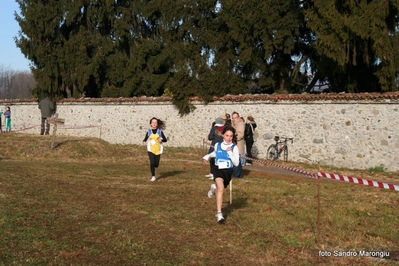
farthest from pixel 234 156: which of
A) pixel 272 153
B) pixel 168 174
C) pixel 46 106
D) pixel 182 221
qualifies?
pixel 46 106

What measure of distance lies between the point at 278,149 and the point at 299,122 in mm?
1450

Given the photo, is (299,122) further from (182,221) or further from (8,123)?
(8,123)

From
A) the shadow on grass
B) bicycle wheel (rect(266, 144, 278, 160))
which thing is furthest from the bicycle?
the shadow on grass

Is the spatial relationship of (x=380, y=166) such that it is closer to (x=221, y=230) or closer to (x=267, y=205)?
(x=267, y=205)

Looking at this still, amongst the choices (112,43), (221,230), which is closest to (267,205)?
(221,230)

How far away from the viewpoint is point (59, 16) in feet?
95.8

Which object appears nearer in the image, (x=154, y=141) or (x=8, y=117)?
(x=154, y=141)

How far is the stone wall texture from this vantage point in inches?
630

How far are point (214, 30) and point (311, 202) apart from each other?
15274 mm

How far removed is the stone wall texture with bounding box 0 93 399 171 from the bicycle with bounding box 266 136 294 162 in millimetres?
224

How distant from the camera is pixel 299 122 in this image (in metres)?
18.4

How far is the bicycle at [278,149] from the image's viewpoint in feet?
61.9

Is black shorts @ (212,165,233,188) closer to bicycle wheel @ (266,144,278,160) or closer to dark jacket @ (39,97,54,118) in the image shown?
bicycle wheel @ (266,144,278,160)

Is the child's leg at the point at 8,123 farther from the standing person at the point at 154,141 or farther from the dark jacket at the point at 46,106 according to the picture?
the standing person at the point at 154,141
